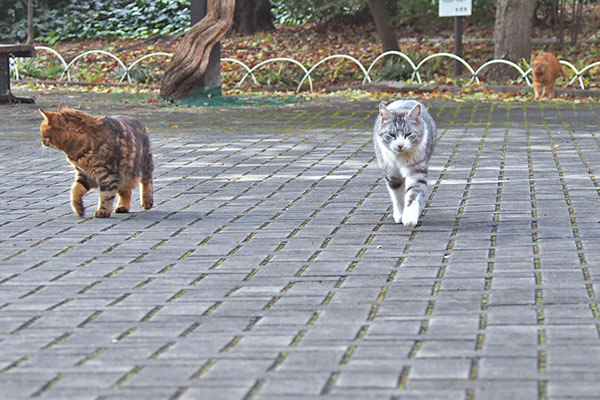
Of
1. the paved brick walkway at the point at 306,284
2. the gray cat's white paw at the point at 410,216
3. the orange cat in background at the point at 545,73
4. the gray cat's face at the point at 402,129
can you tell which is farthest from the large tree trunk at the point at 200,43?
the gray cat's white paw at the point at 410,216

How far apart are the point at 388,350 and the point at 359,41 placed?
80.6ft

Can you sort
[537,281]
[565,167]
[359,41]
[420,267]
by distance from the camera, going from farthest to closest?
[359,41] → [565,167] → [420,267] → [537,281]

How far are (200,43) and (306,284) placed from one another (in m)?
12.4

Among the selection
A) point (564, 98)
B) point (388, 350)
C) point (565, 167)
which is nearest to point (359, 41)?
point (564, 98)

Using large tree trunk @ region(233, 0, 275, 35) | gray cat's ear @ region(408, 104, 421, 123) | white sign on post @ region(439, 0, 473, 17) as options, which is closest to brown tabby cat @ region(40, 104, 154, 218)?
gray cat's ear @ region(408, 104, 421, 123)

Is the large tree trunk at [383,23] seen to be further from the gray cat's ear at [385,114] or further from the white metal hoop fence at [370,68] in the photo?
the gray cat's ear at [385,114]

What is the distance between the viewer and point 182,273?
6105 mm

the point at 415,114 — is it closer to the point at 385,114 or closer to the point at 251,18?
the point at 385,114

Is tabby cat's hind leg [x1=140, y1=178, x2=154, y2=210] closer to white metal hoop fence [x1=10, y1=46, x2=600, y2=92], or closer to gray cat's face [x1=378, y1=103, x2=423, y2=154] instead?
gray cat's face [x1=378, y1=103, x2=423, y2=154]

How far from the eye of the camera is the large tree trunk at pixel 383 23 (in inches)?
954

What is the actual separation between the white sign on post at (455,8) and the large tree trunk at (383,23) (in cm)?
291

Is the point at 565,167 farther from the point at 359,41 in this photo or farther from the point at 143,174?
the point at 359,41

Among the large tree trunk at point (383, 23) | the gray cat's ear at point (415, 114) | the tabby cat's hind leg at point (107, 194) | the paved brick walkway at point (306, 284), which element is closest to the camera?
the paved brick walkway at point (306, 284)

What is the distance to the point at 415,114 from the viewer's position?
752 centimetres
